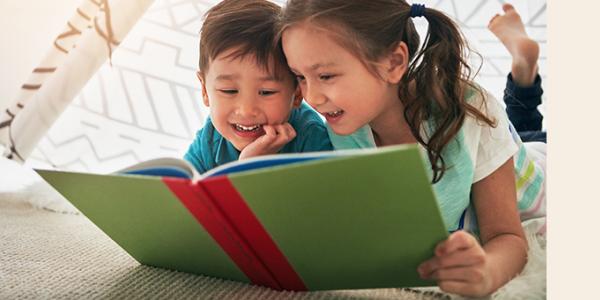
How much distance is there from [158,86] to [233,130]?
0.74 metres

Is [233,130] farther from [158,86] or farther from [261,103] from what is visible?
[158,86]

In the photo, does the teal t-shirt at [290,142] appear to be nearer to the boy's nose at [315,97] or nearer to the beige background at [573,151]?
the boy's nose at [315,97]

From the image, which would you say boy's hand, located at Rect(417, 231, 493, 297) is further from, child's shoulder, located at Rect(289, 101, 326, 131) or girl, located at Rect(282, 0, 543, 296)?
child's shoulder, located at Rect(289, 101, 326, 131)

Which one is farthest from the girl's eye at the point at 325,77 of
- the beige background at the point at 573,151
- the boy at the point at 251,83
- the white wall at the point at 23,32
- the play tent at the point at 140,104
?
the white wall at the point at 23,32

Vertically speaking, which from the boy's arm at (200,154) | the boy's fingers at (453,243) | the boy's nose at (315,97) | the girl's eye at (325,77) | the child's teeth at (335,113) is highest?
the girl's eye at (325,77)

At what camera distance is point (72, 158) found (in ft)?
5.62

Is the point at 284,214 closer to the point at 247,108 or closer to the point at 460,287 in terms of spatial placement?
the point at 460,287

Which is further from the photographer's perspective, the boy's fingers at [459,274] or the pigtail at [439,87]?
the pigtail at [439,87]

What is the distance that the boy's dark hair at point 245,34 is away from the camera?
39.6 inches

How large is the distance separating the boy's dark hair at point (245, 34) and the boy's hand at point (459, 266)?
1.53 feet

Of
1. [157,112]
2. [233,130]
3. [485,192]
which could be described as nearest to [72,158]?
[157,112]

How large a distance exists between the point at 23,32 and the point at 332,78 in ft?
4.53

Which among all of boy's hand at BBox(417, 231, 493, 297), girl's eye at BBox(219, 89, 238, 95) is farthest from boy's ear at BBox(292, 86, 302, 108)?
boy's hand at BBox(417, 231, 493, 297)

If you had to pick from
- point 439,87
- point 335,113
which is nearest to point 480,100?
point 439,87
